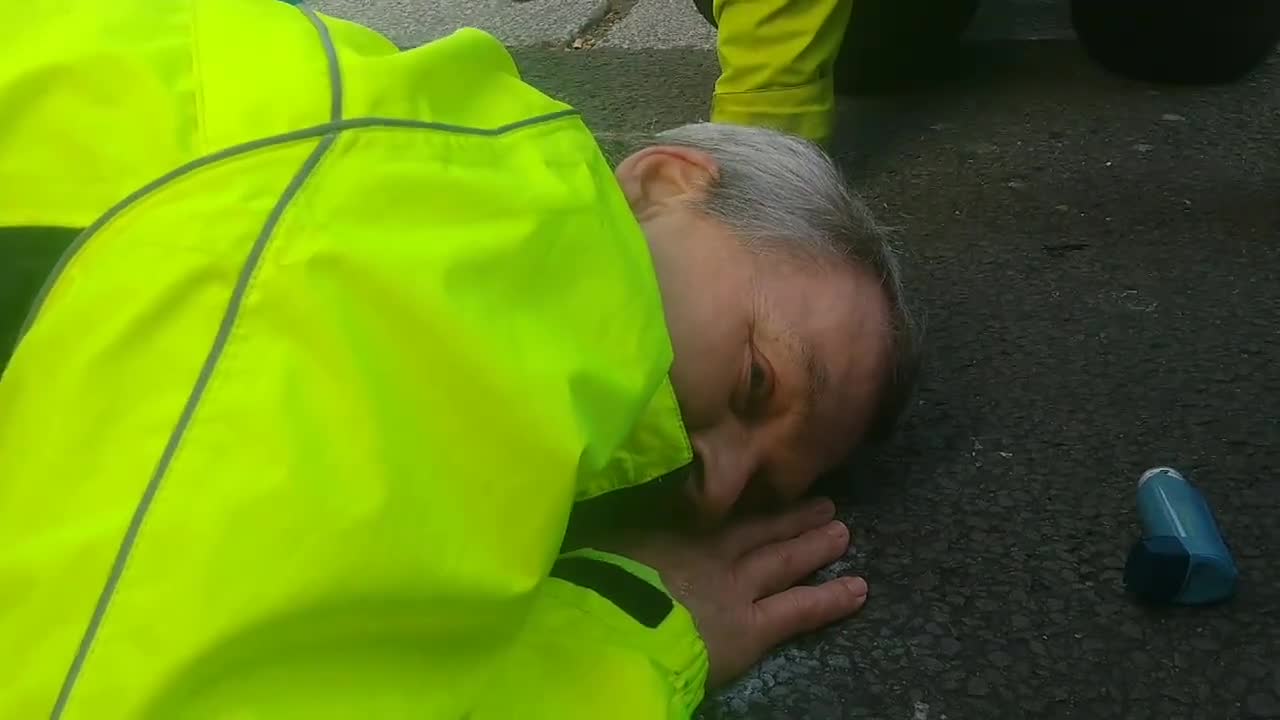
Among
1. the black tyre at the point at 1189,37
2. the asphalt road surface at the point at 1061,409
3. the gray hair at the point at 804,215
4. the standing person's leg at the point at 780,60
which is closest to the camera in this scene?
the asphalt road surface at the point at 1061,409

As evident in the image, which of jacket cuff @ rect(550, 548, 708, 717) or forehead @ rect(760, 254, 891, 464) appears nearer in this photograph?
jacket cuff @ rect(550, 548, 708, 717)

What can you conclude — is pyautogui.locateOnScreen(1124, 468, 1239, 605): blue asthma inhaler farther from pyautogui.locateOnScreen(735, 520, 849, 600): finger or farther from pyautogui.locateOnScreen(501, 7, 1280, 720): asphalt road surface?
pyautogui.locateOnScreen(735, 520, 849, 600): finger

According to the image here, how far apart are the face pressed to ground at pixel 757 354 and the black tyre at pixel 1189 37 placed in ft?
3.74

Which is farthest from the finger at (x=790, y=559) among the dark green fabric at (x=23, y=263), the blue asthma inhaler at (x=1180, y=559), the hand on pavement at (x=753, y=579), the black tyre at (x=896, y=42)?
the black tyre at (x=896, y=42)

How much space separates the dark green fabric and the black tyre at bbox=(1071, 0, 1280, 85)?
5.49ft

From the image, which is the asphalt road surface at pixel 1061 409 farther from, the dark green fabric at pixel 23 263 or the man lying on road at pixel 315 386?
the dark green fabric at pixel 23 263

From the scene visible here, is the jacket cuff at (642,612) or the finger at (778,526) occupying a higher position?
the jacket cuff at (642,612)

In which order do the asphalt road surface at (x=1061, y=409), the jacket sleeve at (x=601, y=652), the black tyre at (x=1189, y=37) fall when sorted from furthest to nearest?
the black tyre at (x=1189, y=37) < the asphalt road surface at (x=1061, y=409) < the jacket sleeve at (x=601, y=652)

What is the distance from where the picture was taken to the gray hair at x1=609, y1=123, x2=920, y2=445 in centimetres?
93

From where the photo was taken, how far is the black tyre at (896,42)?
189 cm

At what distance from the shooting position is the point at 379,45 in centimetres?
83

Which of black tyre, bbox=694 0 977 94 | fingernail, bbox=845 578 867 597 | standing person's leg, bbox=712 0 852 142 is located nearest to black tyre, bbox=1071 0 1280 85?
black tyre, bbox=694 0 977 94

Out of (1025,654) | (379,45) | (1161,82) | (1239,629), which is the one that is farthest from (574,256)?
(1161,82)

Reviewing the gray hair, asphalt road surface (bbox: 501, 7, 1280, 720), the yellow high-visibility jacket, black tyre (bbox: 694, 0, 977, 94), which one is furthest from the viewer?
black tyre (bbox: 694, 0, 977, 94)
